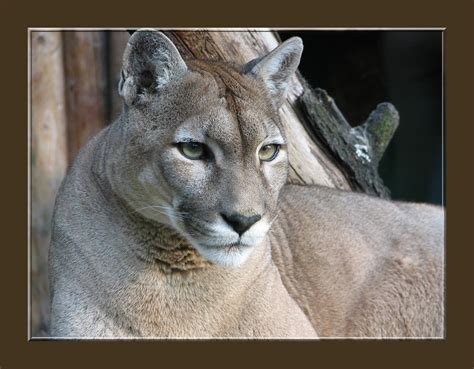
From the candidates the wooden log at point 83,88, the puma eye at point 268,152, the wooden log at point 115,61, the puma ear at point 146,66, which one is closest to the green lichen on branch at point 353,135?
the wooden log at point 115,61

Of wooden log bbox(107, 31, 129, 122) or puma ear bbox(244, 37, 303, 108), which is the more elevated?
wooden log bbox(107, 31, 129, 122)

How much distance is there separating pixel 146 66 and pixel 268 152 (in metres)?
0.72

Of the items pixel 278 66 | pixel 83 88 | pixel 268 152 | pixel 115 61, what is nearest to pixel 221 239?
pixel 268 152

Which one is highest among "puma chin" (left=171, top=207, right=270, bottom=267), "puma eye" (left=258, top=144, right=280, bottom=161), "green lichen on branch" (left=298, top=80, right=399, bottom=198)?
"green lichen on branch" (left=298, top=80, right=399, bottom=198)

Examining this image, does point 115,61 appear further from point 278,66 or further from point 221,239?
point 221,239

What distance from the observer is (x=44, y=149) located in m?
6.46

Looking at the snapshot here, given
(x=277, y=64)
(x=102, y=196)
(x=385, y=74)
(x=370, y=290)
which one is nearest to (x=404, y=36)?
(x=385, y=74)

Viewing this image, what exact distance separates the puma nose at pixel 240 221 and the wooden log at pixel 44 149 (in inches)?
78.9

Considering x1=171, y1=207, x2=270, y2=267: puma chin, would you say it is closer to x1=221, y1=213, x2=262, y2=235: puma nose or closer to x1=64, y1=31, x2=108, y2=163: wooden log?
x1=221, y1=213, x2=262, y2=235: puma nose

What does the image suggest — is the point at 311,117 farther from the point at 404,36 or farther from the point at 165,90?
the point at 165,90

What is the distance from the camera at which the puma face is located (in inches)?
165

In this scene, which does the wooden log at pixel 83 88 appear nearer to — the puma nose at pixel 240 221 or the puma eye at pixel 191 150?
the puma eye at pixel 191 150

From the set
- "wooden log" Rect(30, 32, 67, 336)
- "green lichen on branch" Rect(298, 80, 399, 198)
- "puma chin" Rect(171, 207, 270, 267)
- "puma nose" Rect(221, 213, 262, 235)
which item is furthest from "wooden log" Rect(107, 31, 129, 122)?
"puma nose" Rect(221, 213, 262, 235)

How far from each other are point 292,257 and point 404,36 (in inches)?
59.8
